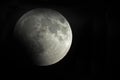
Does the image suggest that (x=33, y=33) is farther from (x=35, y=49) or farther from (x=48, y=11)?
(x=48, y=11)

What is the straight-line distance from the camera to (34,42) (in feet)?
12.2

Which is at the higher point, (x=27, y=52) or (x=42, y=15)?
(x=42, y=15)

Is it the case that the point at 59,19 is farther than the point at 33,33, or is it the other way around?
the point at 59,19

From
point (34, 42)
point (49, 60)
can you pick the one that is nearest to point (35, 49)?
point (34, 42)

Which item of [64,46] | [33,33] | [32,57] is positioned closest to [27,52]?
[32,57]

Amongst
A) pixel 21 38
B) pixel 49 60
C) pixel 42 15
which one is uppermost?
pixel 42 15

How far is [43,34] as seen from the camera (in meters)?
3.71

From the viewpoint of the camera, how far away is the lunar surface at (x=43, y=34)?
3713mm

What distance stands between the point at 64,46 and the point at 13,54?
0.84m

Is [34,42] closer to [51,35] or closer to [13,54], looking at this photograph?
[51,35]

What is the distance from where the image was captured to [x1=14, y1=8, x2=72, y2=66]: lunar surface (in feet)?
12.2

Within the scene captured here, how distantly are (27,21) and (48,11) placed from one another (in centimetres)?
40

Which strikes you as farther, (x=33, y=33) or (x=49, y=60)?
(x=49, y=60)

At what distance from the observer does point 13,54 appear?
408cm
